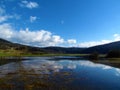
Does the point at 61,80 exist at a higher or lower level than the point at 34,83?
higher

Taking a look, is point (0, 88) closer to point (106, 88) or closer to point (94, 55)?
point (106, 88)

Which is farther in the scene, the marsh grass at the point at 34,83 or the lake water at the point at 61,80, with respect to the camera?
the lake water at the point at 61,80

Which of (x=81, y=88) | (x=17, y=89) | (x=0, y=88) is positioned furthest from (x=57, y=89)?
(x=0, y=88)

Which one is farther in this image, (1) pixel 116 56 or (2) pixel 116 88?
Answer: (1) pixel 116 56

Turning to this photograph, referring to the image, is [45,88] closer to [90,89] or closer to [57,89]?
[57,89]

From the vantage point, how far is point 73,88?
24156mm

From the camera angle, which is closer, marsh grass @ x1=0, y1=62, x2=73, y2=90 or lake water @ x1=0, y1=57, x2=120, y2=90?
marsh grass @ x1=0, y1=62, x2=73, y2=90

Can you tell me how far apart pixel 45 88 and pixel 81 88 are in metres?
3.94

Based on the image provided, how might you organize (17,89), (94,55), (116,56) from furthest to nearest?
(94,55) < (116,56) < (17,89)

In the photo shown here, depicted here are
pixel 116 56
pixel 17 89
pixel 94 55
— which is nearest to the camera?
pixel 17 89

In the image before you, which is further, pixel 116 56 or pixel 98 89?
pixel 116 56

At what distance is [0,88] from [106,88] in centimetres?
1168

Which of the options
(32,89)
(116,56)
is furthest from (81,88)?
(116,56)

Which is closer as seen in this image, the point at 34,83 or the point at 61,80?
the point at 34,83
